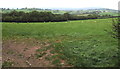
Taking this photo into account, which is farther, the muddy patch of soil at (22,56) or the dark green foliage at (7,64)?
the muddy patch of soil at (22,56)

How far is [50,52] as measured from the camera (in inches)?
614

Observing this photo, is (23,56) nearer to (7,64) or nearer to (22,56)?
(22,56)

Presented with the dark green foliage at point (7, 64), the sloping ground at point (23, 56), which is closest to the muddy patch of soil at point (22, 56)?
the sloping ground at point (23, 56)

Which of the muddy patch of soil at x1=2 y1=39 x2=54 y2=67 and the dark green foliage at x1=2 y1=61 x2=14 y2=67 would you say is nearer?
the dark green foliage at x1=2 y1=61 x2=14 y2=67

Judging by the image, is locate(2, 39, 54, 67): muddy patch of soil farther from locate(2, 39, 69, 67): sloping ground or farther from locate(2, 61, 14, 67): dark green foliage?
locate(2, 61, 14, 67): dark green foliage

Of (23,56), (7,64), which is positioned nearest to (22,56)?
(23,56)

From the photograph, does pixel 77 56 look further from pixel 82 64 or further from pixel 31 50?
pixel 31 50

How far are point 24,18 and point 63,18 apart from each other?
14.9 metres

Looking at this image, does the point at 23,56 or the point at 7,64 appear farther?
the point at 23,56

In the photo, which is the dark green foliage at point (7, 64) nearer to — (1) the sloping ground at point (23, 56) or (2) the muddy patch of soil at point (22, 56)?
(1) the sloping ground at point (23, 56)

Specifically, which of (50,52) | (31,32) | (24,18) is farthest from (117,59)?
(24,18)

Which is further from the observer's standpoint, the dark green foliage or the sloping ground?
the sloping ground

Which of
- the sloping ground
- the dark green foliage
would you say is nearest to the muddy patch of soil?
the sloping ground

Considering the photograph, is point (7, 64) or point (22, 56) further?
point (22, 56)
